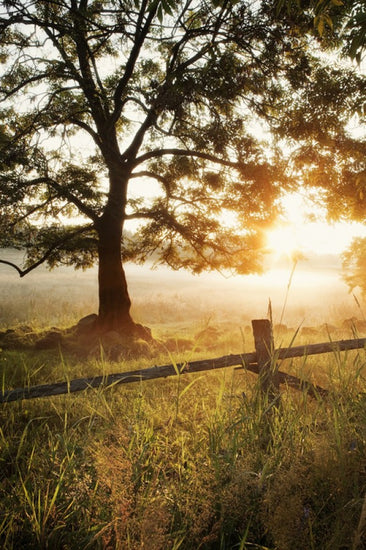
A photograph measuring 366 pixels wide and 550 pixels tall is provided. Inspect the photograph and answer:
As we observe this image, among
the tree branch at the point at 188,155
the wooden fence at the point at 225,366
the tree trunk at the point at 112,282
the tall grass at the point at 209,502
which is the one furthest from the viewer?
the tree trunk at the point at 112,282

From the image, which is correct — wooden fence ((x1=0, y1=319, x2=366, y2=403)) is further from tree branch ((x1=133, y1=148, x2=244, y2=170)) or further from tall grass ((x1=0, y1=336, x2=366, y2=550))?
tree branch ((x1=133, y1=148, x2=244, y2=170))

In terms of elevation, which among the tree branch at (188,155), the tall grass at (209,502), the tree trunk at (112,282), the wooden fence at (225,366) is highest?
the tree branch at (188,155)

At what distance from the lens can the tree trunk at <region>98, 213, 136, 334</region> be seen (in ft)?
31.8

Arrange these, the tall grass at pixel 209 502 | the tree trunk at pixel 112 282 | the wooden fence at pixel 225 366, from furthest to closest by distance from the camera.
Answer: the tree trunk at pixel 112 282
the wooden fence at pixel 225 366
the tall grass at pixel 209 502

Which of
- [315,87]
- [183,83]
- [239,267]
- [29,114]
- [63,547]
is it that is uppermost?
[29,114]

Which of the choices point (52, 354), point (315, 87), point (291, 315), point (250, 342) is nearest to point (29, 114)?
point (52, 354)

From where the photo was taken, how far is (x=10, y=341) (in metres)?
9.23

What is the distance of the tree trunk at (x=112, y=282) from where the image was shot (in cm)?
970

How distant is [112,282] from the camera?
993cm

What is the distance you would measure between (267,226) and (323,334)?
435cm

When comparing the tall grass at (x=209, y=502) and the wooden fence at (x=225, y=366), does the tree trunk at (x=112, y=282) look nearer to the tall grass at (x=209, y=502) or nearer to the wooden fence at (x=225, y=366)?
the wooden fence at (x=225, y=366)

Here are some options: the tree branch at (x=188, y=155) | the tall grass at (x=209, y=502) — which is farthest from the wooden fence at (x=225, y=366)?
the tree branch at (x=188, y=155)

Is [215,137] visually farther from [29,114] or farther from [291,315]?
[291,315]

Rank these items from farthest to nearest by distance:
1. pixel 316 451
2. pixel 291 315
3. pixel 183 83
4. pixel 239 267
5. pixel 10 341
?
pixel 291 315 → pixel 239 267 → pixel 10 341 → pixel 183 83 → pixel 316 451
